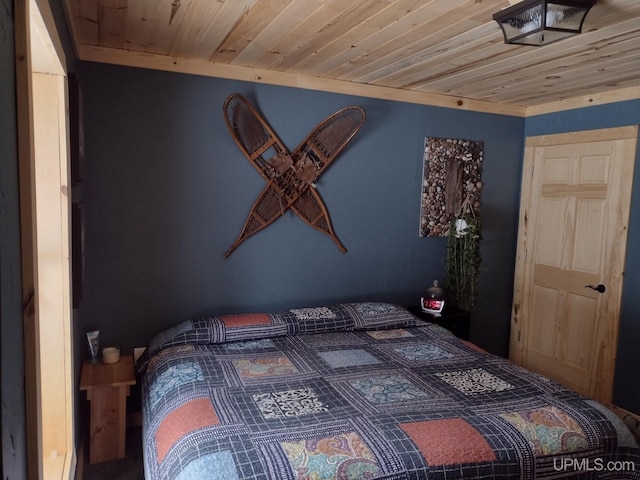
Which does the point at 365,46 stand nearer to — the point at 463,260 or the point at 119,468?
the point at 463,260

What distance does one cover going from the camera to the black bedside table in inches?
129

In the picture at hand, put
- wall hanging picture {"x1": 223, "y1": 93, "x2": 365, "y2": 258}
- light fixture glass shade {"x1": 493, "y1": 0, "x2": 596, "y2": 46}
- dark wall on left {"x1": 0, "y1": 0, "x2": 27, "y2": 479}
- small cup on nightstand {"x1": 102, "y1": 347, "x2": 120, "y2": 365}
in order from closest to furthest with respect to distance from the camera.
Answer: dark wall on left {"x1": 0, "y1": 0, "x2": 27, "y2": 479} < light fixture glass shade {"x1": 493, "y1": 0, "x2": 596, "y2": 46} < small cup on nightstand {"x1": 102, "y1": 347, "x2": 120, "y2": 365} < wall hanging picture {"x1": 223, "y1": 93, "x2": 365, "y2": 258}

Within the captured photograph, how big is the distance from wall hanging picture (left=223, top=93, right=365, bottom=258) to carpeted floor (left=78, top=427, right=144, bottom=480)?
1.23 meters

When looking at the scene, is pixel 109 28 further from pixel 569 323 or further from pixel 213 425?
pixel 569 323

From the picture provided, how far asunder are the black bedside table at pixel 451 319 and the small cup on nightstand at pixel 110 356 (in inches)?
77.0

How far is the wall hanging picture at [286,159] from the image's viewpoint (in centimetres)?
292

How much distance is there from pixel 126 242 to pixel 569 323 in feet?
10.2

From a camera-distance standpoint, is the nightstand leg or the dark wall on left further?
the nightstand leg

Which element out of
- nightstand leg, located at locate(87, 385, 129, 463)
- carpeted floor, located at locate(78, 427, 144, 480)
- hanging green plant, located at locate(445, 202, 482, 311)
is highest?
hanging green plant, located at locate(445, 202, 482, 311)

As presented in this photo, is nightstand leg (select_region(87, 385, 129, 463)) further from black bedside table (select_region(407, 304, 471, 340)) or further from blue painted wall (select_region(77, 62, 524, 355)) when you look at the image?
black bedside table (select_region(407, 304, 471, 340))

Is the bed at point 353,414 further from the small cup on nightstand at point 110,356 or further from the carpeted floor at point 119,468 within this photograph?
the carpeted floor at point 119,468

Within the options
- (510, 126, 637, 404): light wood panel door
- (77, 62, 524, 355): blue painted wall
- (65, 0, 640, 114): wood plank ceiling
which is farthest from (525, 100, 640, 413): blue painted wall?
(77, 62, 524, 355): blue painted wall

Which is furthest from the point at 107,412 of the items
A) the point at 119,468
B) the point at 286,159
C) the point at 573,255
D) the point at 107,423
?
the point at 573,255

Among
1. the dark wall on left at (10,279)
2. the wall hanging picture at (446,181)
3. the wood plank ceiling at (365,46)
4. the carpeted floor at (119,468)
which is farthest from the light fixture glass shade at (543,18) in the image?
the carpeted floor at (119,468)
